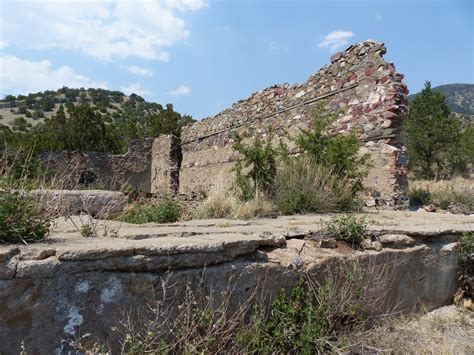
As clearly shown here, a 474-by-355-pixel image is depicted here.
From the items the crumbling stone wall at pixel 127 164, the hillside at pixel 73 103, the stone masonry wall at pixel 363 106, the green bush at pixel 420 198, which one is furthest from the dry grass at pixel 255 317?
the hillside at pixel 73 103

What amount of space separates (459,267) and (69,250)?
3560 mm

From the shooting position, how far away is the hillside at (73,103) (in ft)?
136

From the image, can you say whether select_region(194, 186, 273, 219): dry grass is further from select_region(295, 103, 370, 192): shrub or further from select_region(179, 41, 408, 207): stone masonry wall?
select_region(295, 103, 370, 192): shrub

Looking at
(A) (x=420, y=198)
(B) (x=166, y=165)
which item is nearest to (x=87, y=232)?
(A) (x=420, y=198)

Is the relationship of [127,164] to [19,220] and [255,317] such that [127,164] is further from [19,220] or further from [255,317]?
[255,317]

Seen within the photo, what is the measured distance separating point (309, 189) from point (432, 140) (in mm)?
15187

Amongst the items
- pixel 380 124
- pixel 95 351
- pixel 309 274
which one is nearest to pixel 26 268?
pixel 95 351

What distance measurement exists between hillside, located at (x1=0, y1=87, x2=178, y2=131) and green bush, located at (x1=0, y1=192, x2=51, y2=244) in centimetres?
3702

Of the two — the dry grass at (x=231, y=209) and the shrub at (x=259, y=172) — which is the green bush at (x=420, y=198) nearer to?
the shrub at (x=259, y=172)

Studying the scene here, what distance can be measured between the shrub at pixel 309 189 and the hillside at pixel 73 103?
113 feet

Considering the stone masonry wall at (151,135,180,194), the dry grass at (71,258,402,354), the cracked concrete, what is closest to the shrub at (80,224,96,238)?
the cracked concrete

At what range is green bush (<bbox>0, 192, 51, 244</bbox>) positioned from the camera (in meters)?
2.15

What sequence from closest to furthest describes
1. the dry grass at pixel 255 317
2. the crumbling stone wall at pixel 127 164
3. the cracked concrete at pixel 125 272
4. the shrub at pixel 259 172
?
the cracked concrete at pixel 125 272
the dry grass at pixel 255 317
the shrub at pixel 259 172
the crumbling stone wall at pixel 127 164

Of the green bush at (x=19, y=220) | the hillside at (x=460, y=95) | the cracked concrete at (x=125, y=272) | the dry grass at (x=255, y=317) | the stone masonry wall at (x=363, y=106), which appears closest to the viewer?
the cracked concrete at (x=125, y=272)
